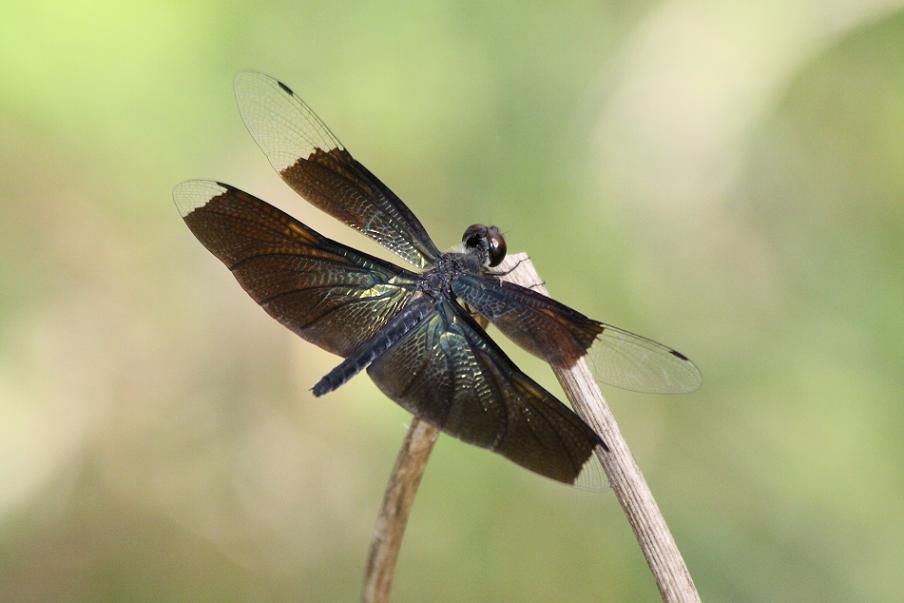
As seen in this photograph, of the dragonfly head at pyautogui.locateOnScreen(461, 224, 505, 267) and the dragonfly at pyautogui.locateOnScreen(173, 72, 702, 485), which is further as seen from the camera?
the dragonfly head at pyautogui.locateOnScreen(461, 224, 505, 267)

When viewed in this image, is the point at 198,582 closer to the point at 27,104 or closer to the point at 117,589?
the point at 117,589

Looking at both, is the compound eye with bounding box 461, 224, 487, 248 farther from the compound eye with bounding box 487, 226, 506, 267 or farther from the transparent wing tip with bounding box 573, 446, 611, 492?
the transparent wing tip with bounding box 573, 446, 611, 492

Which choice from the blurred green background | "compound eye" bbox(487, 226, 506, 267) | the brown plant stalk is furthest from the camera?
the blurred green background

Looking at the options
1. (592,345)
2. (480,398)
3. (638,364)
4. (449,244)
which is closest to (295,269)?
(480,398)

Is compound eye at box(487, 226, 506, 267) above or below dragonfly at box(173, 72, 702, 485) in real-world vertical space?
above

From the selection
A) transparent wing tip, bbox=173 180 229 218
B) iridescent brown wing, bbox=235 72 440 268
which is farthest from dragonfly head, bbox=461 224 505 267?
transparent wing tip, bbox=173 180 229 218

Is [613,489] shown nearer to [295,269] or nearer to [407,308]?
[407,308]
